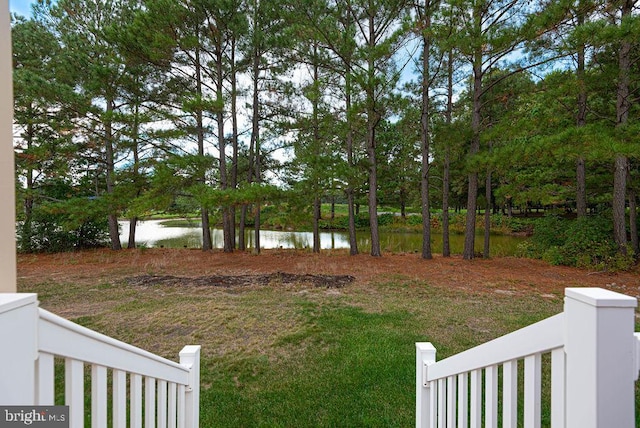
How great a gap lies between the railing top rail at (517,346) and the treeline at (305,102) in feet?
18.0

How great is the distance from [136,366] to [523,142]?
685cm

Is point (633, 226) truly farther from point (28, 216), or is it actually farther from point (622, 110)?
point (28, 216)

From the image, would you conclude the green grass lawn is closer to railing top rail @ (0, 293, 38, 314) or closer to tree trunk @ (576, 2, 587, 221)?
railing top rail @ (0, 293, 38, 314)

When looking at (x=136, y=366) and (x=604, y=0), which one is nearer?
(x=136, y=366)

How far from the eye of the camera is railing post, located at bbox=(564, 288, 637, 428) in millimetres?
630

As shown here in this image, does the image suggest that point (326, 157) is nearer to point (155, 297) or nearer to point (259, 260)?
point (259, 260)

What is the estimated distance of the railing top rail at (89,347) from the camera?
28.4 inches

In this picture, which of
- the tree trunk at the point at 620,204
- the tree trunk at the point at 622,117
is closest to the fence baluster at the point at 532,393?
the tree trunk at the point at 622,117

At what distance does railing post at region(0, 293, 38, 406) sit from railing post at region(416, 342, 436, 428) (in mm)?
1627

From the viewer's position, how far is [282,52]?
869 centimetres

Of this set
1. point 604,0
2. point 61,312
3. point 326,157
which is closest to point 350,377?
point 61,312

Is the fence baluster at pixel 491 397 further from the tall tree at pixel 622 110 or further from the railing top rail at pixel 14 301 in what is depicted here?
the tall tree at pixel 622 110

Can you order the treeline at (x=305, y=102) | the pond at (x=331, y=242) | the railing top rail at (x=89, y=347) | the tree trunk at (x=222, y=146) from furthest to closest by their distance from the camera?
the pond at (x=331, y=242) < the tree trunk at (x=222, y=146) < the treeline at (x=305, y=102) < the railing top rail at (x=89, y=347)

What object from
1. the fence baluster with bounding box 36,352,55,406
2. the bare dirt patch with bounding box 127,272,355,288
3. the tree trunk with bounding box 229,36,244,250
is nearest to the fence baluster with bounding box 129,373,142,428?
the fence baluster with bounding box 36,352,55,406
